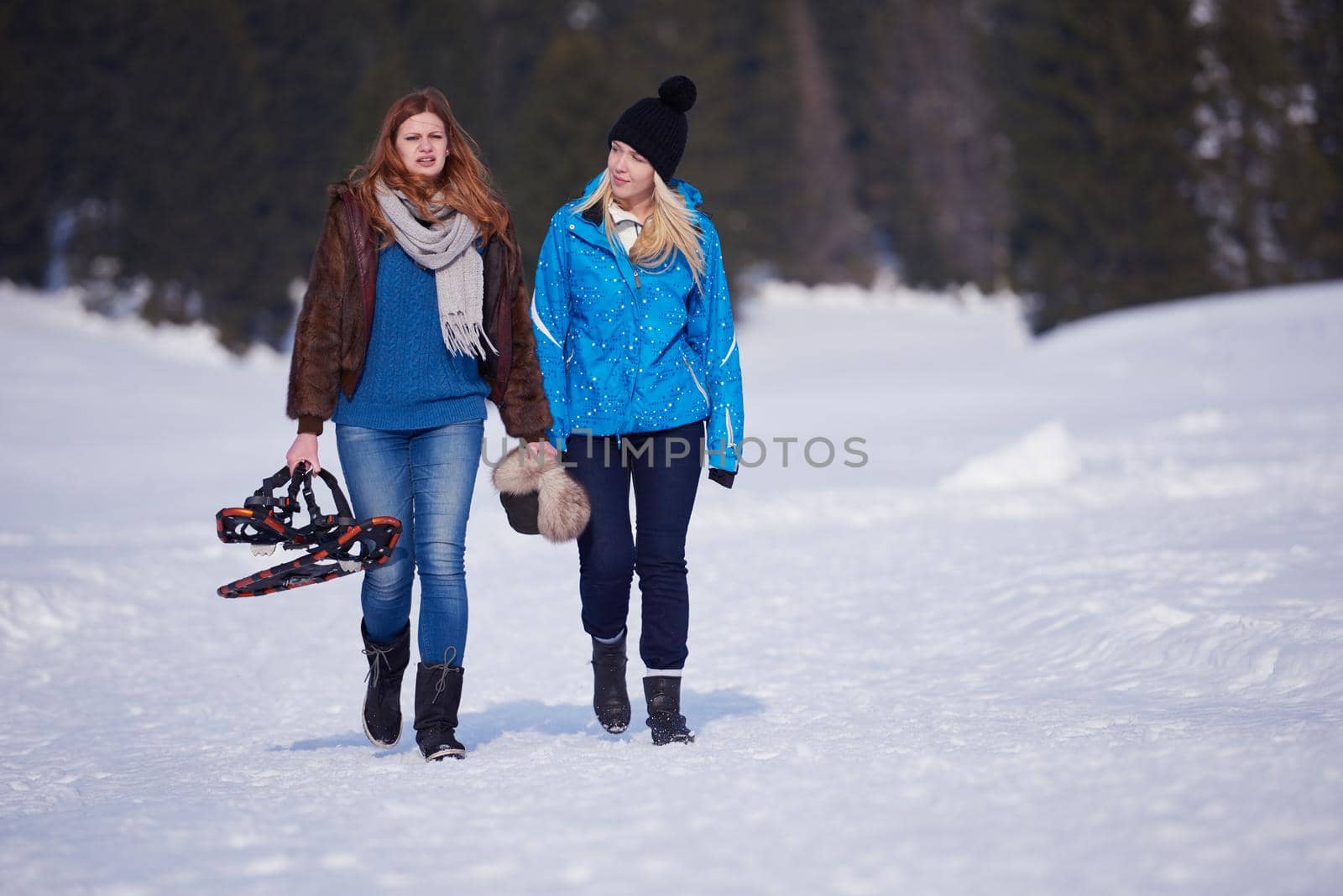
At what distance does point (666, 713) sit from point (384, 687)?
2.49 feet

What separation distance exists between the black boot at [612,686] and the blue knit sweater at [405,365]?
0.80 metres

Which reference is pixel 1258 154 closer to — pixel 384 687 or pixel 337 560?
pixel 384 687

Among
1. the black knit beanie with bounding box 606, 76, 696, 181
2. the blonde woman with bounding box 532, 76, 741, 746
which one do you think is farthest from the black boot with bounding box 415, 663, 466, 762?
the black knit beanie with bounding box 606, 76, 696, 181

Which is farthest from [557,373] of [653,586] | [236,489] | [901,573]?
[236,489]

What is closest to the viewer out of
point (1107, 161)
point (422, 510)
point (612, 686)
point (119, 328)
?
point (422, 510)

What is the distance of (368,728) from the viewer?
439 centimetres

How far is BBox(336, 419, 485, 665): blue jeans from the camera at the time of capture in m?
4.12

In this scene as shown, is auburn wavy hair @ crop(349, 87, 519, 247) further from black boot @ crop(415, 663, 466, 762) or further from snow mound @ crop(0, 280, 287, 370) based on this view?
snow mound @ crop(0, 280, 287, 370)

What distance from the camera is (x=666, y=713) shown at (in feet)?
14.3

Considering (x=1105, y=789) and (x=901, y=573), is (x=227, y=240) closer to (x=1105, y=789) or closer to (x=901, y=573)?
(x=901, y=573)

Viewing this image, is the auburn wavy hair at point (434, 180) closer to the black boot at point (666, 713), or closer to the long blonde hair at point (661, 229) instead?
the long blonde hair at point (661, 229)

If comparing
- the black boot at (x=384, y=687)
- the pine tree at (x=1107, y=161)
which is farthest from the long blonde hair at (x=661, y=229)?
the pine tree at (x=1107, y=161)

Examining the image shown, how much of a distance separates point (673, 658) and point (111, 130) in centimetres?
2533

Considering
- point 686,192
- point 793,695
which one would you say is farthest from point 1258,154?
point 686,192
